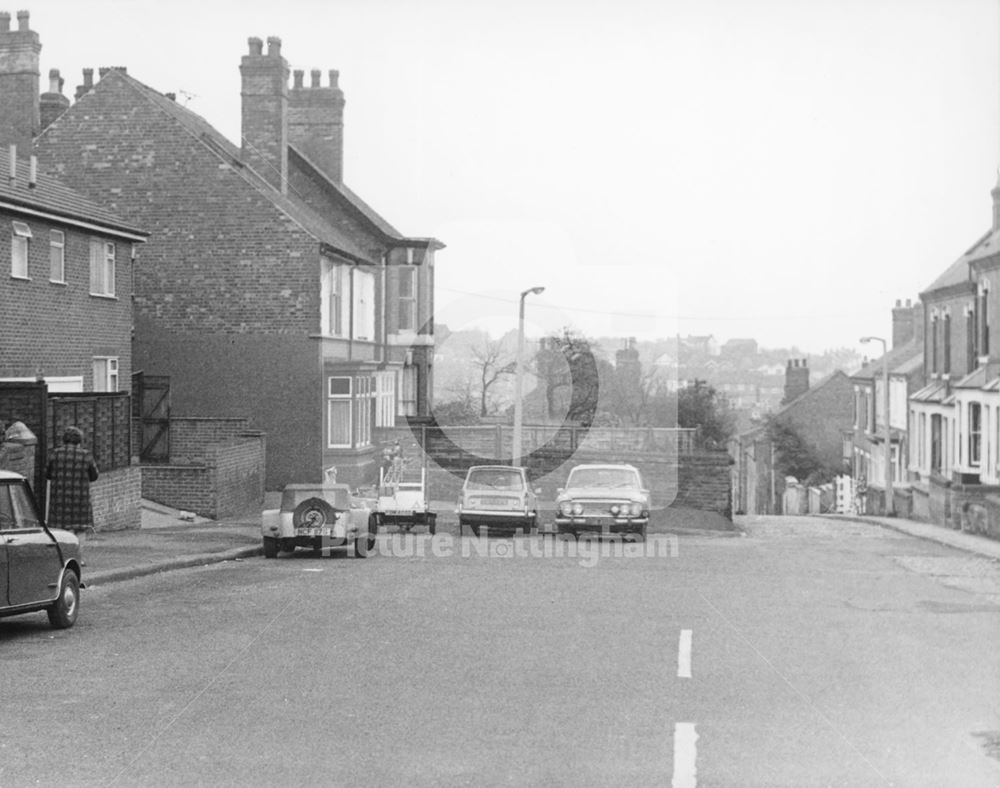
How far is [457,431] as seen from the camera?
4391 centimetres

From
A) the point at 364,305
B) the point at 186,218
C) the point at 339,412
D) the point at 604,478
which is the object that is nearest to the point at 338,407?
the point at 339,412

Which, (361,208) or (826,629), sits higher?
(361,208)

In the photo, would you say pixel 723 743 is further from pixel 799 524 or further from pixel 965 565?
pixel 799 524

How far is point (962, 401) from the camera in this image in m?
47.9

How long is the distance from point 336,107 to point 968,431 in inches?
979

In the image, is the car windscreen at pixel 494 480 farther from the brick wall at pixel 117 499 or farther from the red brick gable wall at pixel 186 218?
the red brick gable wall at pixel 186 218

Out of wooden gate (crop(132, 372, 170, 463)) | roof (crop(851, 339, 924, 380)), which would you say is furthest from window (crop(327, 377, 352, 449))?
roof (crop(851, 339, 924, 380))

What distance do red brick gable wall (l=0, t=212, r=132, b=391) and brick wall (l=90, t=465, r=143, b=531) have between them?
3.25 meters

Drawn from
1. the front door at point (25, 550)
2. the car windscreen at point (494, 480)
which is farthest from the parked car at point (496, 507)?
the front door at point (25, 550)

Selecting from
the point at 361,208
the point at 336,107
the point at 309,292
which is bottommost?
the point at 309,292

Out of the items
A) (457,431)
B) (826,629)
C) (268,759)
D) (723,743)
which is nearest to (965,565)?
(826,629)

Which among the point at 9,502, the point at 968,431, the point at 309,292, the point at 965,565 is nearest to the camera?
the point at 9,502

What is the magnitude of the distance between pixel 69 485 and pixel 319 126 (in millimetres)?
27423

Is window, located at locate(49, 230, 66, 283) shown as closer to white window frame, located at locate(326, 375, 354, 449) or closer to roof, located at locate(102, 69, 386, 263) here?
roof, located at locate(102, 69, 386, 263)
